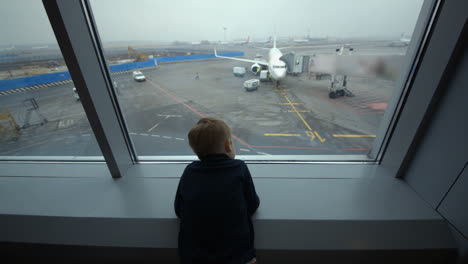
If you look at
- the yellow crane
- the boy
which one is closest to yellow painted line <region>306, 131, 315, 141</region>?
the boy

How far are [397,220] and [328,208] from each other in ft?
1.24

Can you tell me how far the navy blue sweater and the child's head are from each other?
0.04m

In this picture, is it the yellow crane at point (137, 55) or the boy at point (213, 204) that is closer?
the boy at point (213, 204)

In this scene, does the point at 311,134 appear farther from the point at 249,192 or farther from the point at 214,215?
the point at 214,215

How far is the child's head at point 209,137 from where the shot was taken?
0.84m

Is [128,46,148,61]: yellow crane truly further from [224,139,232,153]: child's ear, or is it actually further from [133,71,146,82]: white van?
[224,139,232,153]: child's ear

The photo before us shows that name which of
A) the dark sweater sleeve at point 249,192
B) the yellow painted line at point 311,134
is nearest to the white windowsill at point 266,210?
the dark sweater sleeve at point 249,192

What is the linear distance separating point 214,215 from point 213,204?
0.16ft

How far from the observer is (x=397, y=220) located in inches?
41.4

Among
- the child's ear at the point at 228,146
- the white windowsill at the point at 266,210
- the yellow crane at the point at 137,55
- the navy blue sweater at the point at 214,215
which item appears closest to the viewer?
the navy blue sweater at the point at 214,215

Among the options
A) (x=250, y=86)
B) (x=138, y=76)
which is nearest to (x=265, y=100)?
(x=250, y=86)

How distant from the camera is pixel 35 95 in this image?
1589 millimetres

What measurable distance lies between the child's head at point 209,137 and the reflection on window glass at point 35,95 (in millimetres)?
1181

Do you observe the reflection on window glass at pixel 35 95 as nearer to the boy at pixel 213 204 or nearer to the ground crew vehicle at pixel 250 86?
the boy at pixel 213 204
